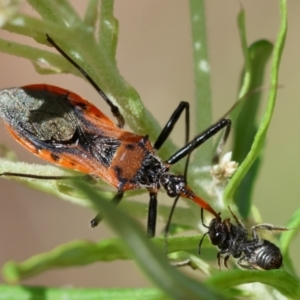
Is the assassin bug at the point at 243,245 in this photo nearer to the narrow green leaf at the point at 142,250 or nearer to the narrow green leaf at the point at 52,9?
the narrow green leaf at the point at 52,9

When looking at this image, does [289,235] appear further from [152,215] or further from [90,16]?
[90,16]

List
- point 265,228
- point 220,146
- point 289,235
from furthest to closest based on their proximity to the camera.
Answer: point 220,146 < point 265,228 < point 289,235

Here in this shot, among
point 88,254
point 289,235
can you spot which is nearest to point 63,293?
point 88,254

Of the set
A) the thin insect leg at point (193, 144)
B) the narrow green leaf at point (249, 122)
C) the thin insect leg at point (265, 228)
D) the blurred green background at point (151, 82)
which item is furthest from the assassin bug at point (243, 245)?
the blurred green background at point (151, 82)

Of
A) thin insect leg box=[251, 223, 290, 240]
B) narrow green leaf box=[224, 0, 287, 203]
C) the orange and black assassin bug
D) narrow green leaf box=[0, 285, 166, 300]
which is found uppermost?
narrow green leaf box=[224, 0, 287, 203]

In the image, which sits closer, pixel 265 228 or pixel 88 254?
pixel 88 254

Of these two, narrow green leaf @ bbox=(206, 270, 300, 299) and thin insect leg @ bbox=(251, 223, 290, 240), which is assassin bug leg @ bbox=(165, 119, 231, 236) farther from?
narrow green leaf @ bbox=(206, 270, 300, 299)

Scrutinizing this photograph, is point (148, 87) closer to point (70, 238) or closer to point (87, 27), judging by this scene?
point (70, 238)

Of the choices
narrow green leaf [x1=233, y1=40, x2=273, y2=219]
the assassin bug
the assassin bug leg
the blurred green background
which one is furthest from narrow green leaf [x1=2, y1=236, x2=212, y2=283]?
the blurred green background
